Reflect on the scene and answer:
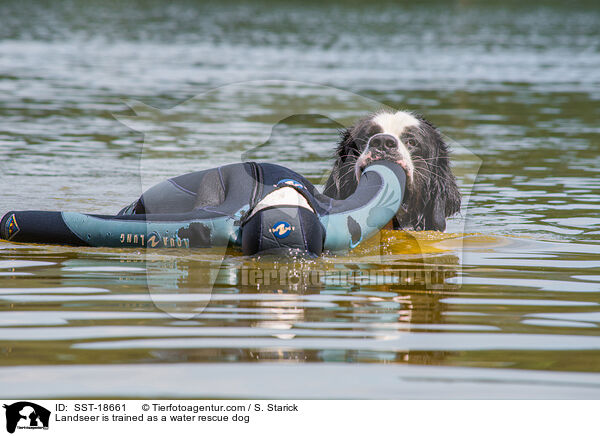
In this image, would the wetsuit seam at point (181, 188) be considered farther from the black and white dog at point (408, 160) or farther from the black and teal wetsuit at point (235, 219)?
the black and white dog at point (408, 160)

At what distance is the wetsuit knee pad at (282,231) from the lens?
5887 millimetres

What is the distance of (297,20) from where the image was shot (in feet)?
160

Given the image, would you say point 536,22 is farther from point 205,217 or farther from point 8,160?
point 205,217

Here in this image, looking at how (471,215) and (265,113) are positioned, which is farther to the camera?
(265,113)

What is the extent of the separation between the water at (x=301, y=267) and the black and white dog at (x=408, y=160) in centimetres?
24

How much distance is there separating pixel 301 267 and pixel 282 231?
0.24 metres

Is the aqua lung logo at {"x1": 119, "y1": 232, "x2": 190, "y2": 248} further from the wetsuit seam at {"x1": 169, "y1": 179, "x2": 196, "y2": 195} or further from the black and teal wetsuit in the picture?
the wetsuit seam at {"x1": 169, "y1": 179, "x2": 196, "y2": 195}

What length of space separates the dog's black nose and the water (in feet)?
2.16

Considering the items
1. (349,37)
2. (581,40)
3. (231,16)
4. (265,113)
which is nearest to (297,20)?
(231,16)

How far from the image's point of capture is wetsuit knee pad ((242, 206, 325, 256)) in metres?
5.89

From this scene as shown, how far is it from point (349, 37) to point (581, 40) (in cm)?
877

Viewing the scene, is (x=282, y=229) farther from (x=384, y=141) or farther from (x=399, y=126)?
(x=399, y=126)

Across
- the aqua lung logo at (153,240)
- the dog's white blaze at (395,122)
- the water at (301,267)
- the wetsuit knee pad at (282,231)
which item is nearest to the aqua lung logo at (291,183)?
the wetsuit knee pad at (282,231)
